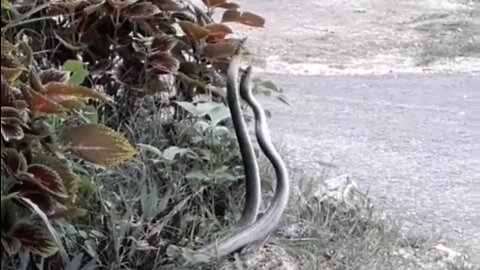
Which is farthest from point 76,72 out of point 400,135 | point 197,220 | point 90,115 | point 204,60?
point 400,135

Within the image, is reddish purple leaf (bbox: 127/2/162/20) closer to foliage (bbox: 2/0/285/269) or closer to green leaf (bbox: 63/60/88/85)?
foliage (bbox: 2/0/285/269)

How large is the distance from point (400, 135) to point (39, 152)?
325 cm

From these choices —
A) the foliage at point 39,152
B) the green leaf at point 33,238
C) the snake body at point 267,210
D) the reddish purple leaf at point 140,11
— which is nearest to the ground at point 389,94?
the snake body at point 267,210

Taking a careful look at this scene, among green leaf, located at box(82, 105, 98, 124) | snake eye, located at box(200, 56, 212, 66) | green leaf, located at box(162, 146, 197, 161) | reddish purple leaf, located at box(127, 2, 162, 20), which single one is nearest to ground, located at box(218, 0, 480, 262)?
snake eye, located at box(200, 56, 212, 66)

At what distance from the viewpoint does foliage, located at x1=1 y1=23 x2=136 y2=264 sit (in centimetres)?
186

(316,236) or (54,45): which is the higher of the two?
(54,45)

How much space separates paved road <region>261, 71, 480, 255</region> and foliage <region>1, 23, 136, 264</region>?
1749 mm

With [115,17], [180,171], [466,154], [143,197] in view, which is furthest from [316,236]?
[466,154]

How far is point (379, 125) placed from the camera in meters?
5.26

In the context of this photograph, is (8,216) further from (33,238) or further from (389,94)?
(389,94)

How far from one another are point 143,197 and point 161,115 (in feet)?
1.82

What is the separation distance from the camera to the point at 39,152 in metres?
2.03

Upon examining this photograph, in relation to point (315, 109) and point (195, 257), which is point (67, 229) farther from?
point (315, 109)

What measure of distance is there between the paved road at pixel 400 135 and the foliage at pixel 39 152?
1749mm
